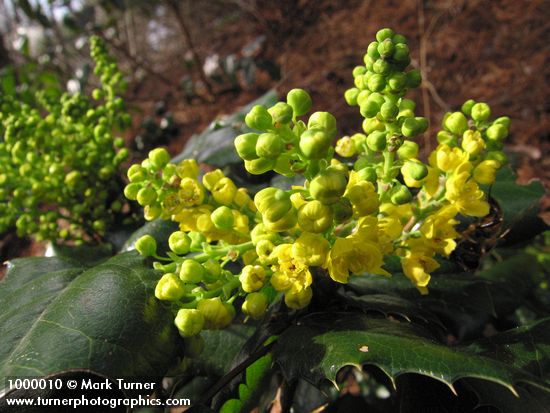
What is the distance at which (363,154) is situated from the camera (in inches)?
39.2

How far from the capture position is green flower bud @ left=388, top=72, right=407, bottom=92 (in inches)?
32.1

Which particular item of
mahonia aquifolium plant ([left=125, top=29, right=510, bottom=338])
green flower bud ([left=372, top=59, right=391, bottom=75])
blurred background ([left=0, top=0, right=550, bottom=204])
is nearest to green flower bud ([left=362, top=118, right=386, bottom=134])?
mahonia aquifolium plant ([left=125, top=29, right=510, bottom=338])

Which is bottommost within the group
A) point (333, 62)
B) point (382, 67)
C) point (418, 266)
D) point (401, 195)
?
point (333, 62)

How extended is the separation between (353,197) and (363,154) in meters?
0.24

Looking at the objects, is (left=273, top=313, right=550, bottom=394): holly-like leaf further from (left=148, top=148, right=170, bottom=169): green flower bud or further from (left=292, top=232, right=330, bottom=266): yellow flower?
(left=148, top=148, right=170, bottom=169): green flower bud

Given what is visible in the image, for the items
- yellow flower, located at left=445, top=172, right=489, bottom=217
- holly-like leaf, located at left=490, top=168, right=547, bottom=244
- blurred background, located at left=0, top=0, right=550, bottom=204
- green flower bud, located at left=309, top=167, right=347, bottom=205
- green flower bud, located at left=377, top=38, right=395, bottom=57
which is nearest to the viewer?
green flower bud, located at left=309, top=167, right=347, bottom=205

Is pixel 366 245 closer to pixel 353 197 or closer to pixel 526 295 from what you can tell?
pixel 353 197

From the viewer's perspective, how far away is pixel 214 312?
0.82 meters

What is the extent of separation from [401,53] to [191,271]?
0.54m

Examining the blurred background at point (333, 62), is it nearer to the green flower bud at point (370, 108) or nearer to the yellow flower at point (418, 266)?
the yellow flower at point (418, 266)

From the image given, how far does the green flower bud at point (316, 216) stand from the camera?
0.74 m

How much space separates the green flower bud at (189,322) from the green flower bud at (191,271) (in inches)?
2.2

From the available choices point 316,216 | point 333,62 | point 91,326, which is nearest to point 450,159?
point 316,216

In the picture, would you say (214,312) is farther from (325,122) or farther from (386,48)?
(386,48)
